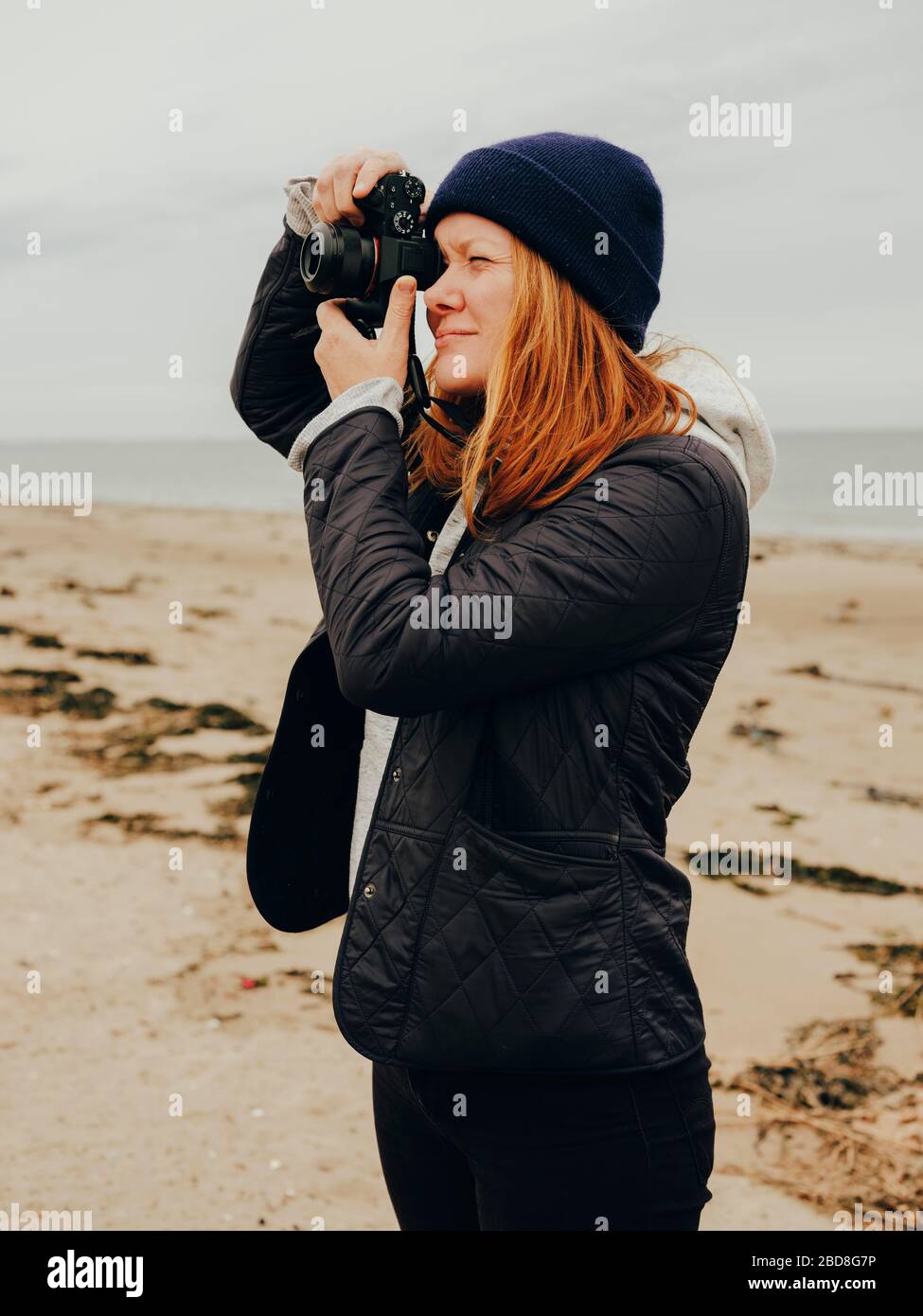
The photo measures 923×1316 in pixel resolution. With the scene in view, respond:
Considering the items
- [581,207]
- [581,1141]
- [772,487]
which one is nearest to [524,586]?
[581,207]

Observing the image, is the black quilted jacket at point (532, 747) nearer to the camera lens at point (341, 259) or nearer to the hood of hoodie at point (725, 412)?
the hood of hoodie at point (725, 412)

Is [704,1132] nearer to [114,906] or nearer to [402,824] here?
[402,824]

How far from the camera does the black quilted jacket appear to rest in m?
1.40

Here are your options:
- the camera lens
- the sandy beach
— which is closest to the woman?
the camera lens

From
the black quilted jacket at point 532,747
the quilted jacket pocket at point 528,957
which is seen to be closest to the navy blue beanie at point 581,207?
the black quilted jacket at point 532,747

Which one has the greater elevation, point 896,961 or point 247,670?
point 247,670

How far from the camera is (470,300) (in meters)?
1.58

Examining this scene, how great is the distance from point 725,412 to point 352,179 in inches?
24.9

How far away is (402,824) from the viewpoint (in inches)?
59.6

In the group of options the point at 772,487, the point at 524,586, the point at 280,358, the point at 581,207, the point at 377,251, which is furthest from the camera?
the point at 772,487

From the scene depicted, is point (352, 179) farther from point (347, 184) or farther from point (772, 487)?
point (772, 487)

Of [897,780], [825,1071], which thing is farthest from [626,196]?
[897,780]
